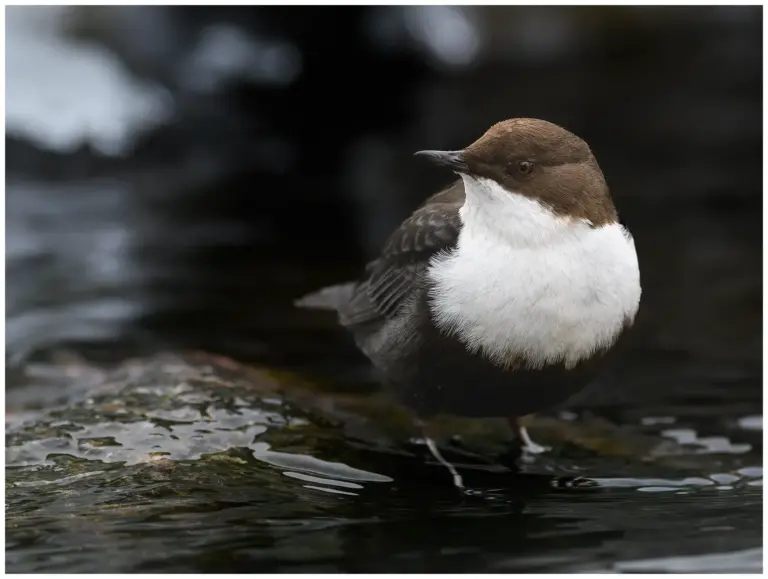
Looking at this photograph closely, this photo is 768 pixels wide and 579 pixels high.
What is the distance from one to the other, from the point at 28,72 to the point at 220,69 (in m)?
1.72

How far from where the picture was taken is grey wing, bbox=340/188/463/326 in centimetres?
367

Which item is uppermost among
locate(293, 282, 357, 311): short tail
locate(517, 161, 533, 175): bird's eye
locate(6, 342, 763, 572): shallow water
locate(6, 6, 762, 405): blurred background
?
locate(6, 6, 762, 405): blurred background

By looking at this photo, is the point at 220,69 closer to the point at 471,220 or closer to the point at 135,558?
the point at 471,220

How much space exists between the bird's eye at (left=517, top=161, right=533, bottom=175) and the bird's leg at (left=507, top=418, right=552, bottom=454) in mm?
1144

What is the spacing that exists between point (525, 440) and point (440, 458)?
17.1 inches

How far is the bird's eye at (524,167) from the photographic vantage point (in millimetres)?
3418

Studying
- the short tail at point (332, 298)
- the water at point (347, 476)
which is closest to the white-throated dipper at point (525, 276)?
the water at point (347, 476)

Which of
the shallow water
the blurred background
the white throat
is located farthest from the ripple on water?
the blurred background

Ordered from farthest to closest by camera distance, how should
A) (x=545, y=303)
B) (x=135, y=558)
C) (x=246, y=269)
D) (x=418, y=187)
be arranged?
1. (x=418, y=187)
2. (x=246, y=269)
3. (x=545, y=303)
4. (x=135, y=558)

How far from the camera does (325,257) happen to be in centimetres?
700

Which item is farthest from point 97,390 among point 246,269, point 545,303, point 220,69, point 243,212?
point 220,69

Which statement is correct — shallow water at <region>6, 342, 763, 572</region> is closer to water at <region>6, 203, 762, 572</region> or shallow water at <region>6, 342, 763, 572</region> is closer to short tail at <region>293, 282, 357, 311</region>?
water at <region>6, 203, 762, 572</region>

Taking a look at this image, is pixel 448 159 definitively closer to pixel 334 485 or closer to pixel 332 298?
pixel 334 485

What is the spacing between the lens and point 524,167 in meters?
3.42
